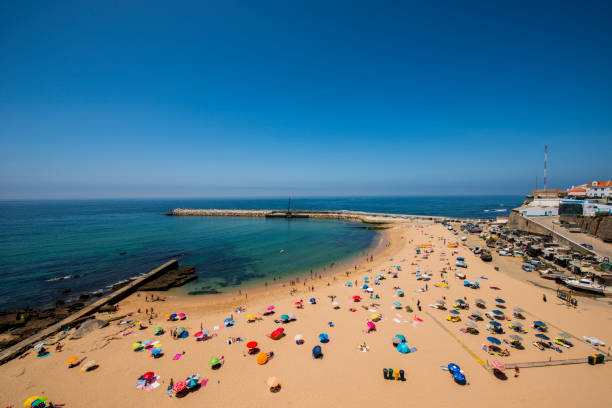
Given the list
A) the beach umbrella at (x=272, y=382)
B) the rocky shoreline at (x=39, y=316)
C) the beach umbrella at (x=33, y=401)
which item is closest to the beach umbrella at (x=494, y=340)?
the beach umbrella at (x=272, y=382)

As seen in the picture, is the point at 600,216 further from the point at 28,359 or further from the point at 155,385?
the point at 28,359

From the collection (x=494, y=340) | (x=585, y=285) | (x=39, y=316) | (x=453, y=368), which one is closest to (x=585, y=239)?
(x=585, y=285)

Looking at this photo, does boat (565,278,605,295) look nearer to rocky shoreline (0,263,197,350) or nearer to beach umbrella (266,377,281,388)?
beach umbrella (266,377,281,388)

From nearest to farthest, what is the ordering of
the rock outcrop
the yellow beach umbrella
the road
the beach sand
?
the yellow beach umbrella
the beach sand
the rock outcrop
the road

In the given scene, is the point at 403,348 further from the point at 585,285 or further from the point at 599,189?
the point at 599,189

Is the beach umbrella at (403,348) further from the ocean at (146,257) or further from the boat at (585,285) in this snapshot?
the boat at (585,285)

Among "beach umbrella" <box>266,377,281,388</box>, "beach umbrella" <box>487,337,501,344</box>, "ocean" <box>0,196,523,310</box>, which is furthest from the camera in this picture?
"ocean" <box>0,196,523,310</box>

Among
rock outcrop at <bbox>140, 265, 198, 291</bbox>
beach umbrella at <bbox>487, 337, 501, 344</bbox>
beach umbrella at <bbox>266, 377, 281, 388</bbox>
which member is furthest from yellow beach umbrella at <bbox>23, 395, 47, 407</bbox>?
beach umbrella at <bbox>487, 337, 501, 344</bbox>
